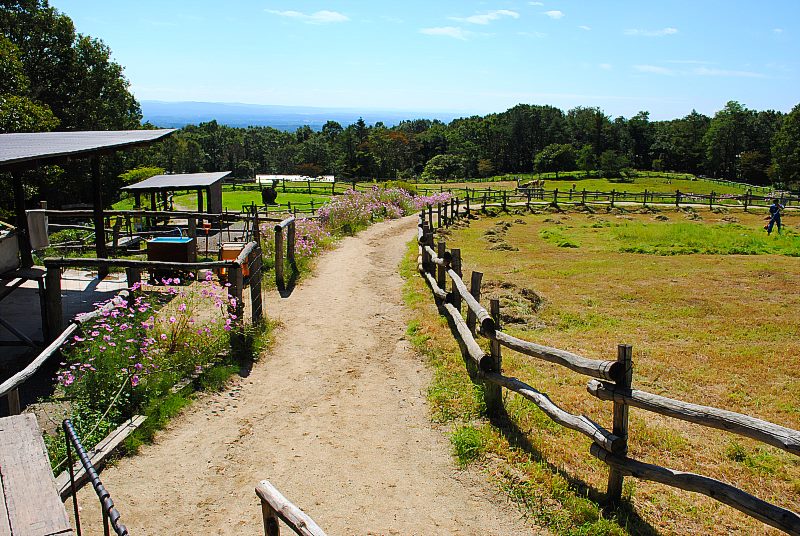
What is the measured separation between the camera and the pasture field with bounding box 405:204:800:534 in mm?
6004

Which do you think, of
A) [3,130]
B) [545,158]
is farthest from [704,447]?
[545,158]

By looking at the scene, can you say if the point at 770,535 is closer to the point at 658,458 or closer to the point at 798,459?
the point at 658,458

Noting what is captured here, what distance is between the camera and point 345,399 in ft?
27.5

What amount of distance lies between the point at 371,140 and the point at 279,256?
84.4 metres

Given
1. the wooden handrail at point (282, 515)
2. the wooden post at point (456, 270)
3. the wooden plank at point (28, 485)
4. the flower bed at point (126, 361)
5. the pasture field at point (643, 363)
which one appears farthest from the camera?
the wooden post at point (456, 270)

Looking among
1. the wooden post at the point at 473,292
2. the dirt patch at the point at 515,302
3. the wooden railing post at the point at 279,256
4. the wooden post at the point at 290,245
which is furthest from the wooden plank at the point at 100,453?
the wooden post at the point at 290,245

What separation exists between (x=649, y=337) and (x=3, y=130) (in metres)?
25.6

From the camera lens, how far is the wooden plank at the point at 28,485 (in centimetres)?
219

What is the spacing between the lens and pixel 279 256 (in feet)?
46.3

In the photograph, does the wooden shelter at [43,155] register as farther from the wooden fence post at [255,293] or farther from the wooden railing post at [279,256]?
the wooden fence post at [255,293]

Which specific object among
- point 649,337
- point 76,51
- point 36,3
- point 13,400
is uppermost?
point 36,3

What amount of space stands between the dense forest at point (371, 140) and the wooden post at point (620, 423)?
27132 mm

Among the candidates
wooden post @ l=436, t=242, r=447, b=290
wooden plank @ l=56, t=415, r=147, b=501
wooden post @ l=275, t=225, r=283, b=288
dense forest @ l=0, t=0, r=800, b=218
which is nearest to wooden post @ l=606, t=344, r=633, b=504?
wooden plank @ l=56, t=415, r=147, b=501

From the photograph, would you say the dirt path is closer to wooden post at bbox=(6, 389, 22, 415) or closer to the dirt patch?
wooden post at bbox=(6, 389, 22, 415)
